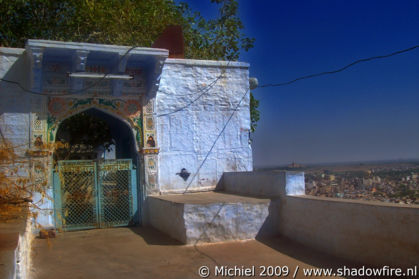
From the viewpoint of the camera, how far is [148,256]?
595cm

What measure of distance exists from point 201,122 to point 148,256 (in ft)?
12.9

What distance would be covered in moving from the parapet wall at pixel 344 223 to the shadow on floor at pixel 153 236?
6.04ft

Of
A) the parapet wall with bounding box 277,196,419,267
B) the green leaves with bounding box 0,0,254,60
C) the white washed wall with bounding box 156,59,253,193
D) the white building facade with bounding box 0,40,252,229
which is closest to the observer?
the parapet wall with bounding box 277,196,419,267

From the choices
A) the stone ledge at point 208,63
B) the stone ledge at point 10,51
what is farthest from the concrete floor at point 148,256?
the stone ledge at point 208,63

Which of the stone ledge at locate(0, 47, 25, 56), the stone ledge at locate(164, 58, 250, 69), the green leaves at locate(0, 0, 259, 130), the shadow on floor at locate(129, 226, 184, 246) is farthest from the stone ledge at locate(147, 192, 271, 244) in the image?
the green leaves at locate(0, 0, 259, 130)

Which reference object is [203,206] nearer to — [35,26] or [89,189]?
[89,189]

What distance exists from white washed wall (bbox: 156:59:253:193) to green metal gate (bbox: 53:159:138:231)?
88 cm

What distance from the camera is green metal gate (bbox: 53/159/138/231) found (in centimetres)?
773

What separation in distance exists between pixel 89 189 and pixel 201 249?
115 inches

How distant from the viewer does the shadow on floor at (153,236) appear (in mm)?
6747

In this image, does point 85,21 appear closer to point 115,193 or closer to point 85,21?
point 85,21

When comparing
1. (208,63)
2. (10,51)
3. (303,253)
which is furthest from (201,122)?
(10,51)

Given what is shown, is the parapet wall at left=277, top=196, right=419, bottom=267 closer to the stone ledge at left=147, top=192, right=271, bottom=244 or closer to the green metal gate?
the stone ledge at left=147, top=192, right=271, bottom=244

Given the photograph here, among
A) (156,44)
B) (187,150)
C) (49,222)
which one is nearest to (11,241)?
(49,222)
